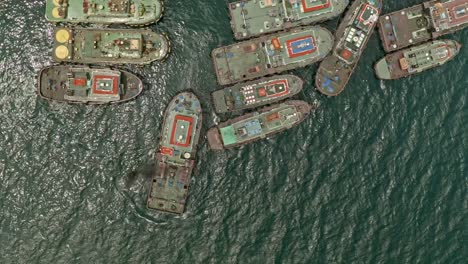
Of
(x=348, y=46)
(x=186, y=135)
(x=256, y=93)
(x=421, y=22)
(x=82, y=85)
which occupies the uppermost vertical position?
(x=82, y=85)

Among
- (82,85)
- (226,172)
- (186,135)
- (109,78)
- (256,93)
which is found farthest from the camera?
(256,93)

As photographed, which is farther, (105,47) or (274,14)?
(274,14)

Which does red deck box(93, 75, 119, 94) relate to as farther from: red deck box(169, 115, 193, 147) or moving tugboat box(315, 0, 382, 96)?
moving tugboat box(315, 0, 382, 96)

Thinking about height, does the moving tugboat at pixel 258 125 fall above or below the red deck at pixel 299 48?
below

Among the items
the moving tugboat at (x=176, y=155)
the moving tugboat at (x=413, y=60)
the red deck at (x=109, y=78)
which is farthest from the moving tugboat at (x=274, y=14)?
the red deck at (x=109, y=78)

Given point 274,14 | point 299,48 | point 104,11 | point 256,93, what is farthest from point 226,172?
point 104,11

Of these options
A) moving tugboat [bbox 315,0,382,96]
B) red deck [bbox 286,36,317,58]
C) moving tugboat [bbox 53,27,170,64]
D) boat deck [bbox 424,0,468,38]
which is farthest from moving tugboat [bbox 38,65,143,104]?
boat deck [bbox 424,0,468,38]

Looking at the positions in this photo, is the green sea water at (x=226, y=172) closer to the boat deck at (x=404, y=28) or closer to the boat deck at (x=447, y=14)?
the boat deck at (x=404, y=28)

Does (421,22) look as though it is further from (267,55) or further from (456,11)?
Result: (267,55)
